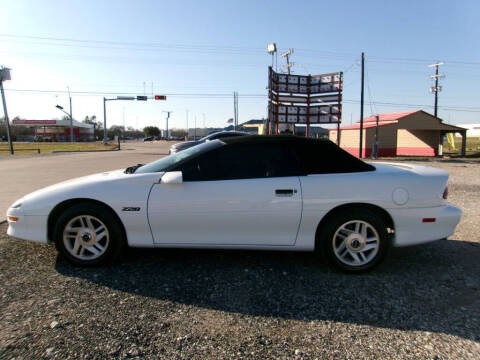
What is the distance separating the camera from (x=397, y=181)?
3.31 meters

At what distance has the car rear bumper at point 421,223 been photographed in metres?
3.28

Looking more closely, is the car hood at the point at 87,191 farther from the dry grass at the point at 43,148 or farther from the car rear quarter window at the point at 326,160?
the dry grass at the point at 43,148

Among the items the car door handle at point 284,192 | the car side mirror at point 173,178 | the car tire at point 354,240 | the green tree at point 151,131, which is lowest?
the car tire at point 354,240

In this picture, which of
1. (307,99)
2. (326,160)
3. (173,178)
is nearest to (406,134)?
(307,99)

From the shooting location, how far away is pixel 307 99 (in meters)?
22.5

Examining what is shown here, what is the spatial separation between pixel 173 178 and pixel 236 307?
1.38 m

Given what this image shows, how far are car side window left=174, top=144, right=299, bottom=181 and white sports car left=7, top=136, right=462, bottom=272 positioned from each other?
0.01 m

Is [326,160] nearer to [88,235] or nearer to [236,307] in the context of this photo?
[236,307]

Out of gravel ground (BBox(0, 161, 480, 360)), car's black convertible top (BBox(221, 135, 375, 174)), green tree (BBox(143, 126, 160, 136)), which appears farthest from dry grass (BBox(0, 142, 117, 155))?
green tree (BBox(143, 126, 160, 136))

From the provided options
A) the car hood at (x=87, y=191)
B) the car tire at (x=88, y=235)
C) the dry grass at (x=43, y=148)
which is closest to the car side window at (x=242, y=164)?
the car hood at (x=87, y=191)

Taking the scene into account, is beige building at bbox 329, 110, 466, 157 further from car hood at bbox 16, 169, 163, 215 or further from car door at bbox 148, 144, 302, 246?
car hood at bbox 16, 169, 163, 215

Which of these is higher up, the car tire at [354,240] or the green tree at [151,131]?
the green tree at [151,131]

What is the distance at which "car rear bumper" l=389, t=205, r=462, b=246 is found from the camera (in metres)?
3.28

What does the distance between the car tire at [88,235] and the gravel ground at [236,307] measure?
0.15 metres
